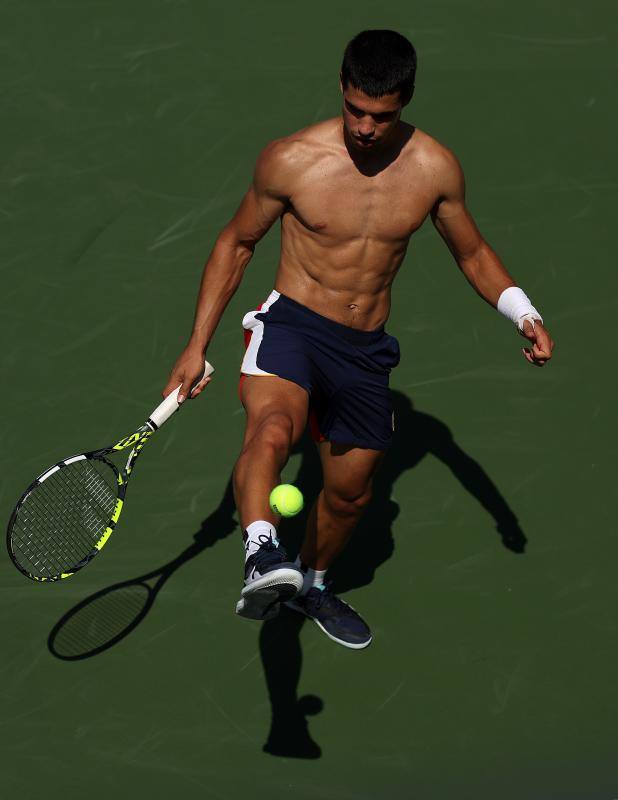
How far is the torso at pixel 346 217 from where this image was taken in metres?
6.60

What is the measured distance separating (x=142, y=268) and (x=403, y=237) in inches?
122

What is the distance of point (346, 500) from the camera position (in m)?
7.24

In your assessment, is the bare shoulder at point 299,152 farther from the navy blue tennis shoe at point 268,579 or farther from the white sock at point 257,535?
the navy blue tennis shoe at point 268,579

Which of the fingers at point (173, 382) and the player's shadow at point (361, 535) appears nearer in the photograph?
the fingers at point (173, 382)

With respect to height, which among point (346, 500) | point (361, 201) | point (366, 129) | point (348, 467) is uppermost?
point (366, 129)

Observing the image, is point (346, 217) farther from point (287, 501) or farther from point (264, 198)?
point (287, 501)

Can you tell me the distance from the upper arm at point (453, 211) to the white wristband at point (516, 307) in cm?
29

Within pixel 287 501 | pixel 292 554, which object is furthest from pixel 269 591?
pixel 292 554

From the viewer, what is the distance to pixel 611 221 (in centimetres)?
974

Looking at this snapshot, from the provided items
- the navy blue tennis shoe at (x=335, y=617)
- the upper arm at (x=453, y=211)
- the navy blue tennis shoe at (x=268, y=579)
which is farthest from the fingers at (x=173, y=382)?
the navy blue tennis shoe at (x=335, y=617)

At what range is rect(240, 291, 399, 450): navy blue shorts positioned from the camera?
6.69 m

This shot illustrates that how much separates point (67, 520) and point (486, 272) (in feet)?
7.91

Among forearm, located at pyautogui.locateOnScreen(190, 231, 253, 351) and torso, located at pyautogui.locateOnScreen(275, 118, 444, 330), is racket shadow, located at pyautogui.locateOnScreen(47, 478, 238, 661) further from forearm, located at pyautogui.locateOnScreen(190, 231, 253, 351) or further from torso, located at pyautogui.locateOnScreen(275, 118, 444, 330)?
torso, located at pyautogui.locateOnScreen(275, 118, 444, 330)

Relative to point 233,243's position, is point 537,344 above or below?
below
